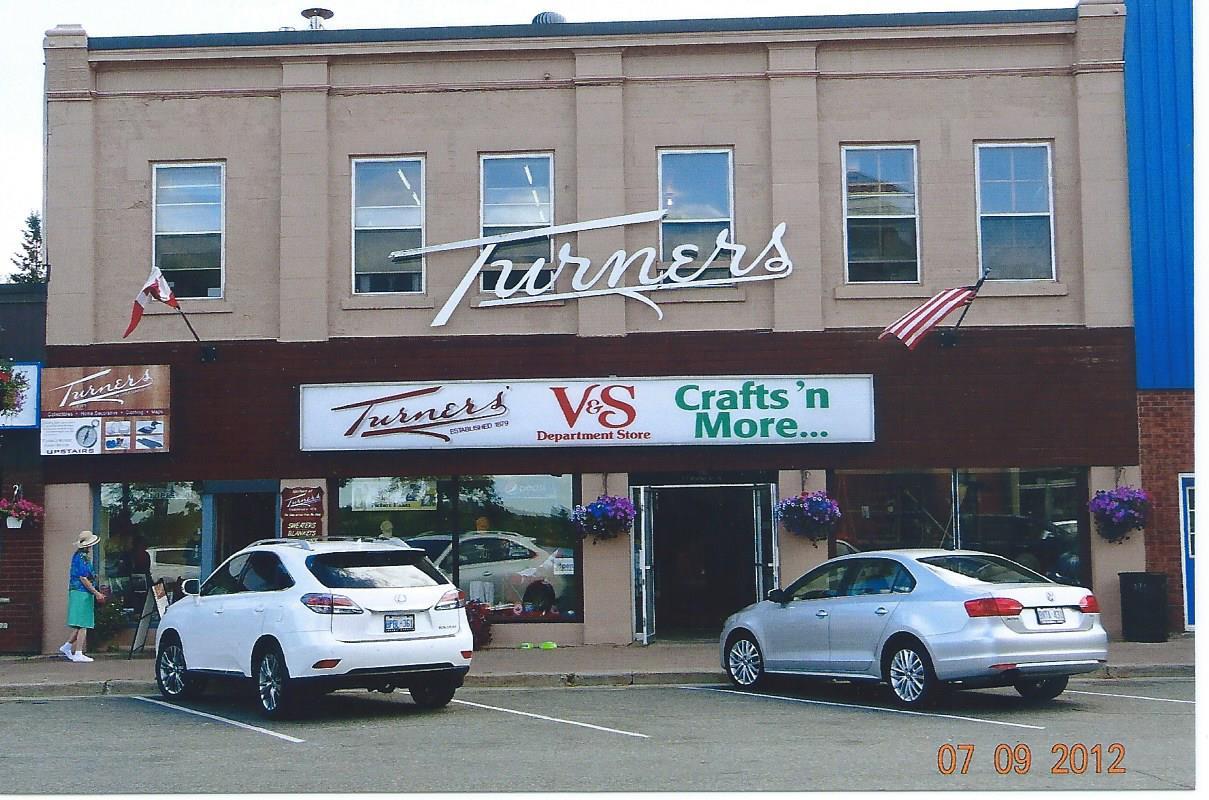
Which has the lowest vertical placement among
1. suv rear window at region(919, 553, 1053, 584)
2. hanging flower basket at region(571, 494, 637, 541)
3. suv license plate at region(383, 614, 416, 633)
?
suv license plate at region(383, 614, 416, 633)

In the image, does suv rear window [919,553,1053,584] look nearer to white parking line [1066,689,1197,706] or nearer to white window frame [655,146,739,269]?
white parking line [1066,689,1197,706]

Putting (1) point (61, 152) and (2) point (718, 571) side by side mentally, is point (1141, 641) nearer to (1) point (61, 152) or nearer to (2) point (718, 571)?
(2) point (718, 571)

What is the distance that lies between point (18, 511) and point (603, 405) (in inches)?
304

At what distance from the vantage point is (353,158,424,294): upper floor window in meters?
19.9

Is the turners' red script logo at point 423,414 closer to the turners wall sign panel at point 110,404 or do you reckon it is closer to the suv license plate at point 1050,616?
the turners wall sign panel at point 110,404

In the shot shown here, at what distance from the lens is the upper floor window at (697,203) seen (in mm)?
19703

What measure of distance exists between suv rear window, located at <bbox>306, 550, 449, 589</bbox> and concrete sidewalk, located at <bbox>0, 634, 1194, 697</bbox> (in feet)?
9.88

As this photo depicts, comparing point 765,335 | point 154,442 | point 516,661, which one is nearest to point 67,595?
point 154,442

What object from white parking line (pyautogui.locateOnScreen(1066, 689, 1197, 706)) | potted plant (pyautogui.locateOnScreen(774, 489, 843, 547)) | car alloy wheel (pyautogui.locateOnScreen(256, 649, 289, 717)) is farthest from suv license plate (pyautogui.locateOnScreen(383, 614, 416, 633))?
potted plant (pyautogui.locateOnScreen(774, 489, 843, 547))

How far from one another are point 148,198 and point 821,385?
945 cm

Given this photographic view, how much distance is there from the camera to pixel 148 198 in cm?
2005

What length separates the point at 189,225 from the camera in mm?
20062

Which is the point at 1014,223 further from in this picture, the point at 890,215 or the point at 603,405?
the point at 603,405
